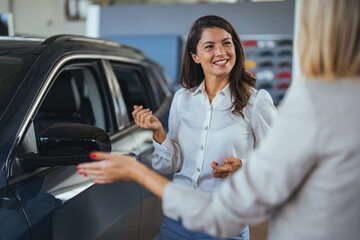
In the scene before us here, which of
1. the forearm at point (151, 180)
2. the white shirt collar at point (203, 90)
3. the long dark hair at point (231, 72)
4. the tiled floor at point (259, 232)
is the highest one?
the long dark hair at point (231, 72)

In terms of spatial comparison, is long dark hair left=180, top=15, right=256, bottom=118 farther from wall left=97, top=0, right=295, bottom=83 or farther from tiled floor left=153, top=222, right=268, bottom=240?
wall left=97, top=0, right=295, bottom=83

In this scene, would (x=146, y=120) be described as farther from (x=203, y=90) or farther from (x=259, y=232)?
(x=259, y=232)

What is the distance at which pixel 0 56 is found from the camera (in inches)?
70.7

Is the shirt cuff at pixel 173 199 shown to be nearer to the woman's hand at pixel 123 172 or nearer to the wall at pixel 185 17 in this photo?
the woman's hand at pixel 123 172

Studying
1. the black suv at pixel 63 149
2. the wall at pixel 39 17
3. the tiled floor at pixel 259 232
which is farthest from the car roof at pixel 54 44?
the wall at pixel 39 17

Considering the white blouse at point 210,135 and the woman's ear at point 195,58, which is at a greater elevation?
the woman's ear at point 195,58

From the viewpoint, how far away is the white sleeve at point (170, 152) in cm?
168

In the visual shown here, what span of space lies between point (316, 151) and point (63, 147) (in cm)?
88

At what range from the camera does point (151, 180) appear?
3.40 feet

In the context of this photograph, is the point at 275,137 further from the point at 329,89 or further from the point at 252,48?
the point at 252,48

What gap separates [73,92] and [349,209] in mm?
2165

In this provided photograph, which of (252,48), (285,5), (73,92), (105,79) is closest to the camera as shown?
(105,79)

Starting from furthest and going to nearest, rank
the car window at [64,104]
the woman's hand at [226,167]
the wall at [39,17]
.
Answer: the wall at [39,17] < the car window at [64,104] < the woman's hand at [226,167]

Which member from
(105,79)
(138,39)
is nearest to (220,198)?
(105,79)
